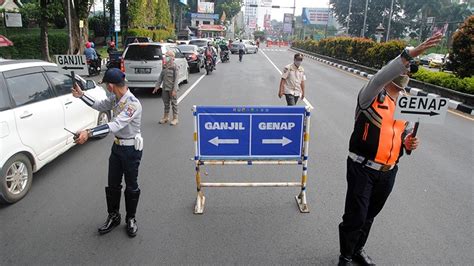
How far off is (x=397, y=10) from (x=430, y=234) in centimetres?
6778

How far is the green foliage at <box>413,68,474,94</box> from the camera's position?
1250 cm

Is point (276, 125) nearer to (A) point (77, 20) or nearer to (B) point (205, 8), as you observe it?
(A) point (77, 20)

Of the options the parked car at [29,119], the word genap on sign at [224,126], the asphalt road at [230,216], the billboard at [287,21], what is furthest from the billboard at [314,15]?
the word genap on sign at [224,126]

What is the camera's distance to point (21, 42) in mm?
18859

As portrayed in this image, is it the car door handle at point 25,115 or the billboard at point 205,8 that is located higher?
the billboard at point 205,8

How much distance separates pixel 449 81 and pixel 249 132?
1223cm

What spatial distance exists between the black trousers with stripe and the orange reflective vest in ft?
0.43

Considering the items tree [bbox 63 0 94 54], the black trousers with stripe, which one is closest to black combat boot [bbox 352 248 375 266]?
the black trousers with stripe

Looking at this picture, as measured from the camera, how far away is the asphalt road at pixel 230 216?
3.60 metres

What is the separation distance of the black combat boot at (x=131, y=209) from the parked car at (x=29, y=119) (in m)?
1.59

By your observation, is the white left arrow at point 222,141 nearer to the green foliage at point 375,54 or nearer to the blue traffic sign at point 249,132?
the blue traffic sign at point 249,132

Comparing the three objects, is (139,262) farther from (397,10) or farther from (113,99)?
(397,10)

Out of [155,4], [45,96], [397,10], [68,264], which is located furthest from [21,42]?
[397,10]

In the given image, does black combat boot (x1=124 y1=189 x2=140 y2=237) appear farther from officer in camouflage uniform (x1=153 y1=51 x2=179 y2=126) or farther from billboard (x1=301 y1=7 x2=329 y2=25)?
billboard (x1=301 y1=7 x2=329 y2=25)
